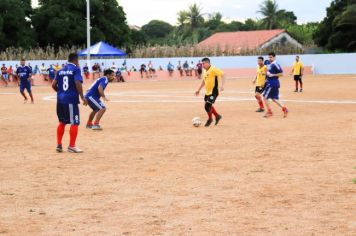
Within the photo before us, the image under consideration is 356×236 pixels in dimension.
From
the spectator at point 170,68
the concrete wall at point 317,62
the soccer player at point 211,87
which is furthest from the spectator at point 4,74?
the soccer player at point 211,87

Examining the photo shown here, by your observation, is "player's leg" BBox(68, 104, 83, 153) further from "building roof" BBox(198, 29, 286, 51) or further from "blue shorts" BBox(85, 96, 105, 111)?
"building roof" BBox(198, 29, 286, 51)

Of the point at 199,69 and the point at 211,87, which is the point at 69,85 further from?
the point at 199,69

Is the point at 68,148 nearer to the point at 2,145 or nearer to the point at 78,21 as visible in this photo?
the point at 2,145

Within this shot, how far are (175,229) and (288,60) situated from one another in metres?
59.5

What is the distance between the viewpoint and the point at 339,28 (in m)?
76.0

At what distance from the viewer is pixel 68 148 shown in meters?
13.1

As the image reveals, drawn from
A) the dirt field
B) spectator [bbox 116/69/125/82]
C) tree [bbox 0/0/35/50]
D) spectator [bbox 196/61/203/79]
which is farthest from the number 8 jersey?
tree [bbox 0/0/35/50]

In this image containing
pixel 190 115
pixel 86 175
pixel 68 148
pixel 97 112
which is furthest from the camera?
pixel 190 115

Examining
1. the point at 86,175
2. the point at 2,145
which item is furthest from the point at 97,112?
the point at 86,175

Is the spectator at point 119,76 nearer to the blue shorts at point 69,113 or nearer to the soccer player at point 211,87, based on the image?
the soccer player at point 211,87

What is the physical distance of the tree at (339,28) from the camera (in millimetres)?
72625

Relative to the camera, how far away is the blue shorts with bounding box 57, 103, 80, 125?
42.0 ft

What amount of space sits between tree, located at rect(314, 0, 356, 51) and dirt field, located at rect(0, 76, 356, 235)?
56.4 m

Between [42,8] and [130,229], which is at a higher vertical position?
[42,8]
